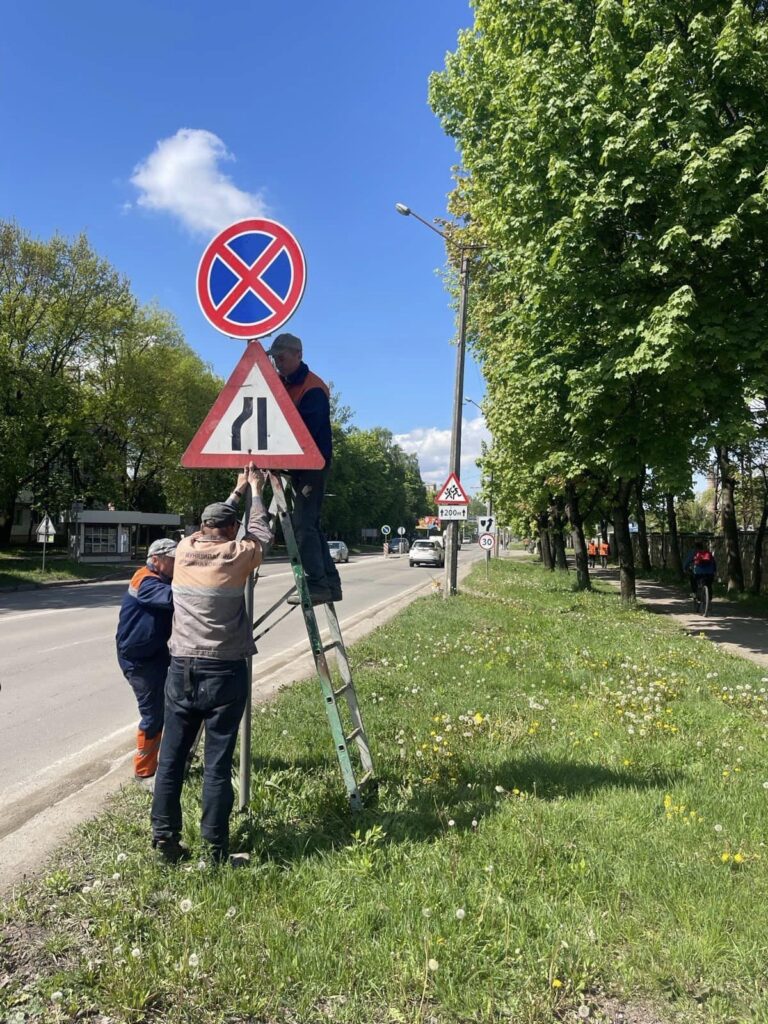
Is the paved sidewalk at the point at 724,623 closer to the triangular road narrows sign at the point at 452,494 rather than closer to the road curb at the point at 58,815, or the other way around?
the triangular road narrows sign at the point at 452,494

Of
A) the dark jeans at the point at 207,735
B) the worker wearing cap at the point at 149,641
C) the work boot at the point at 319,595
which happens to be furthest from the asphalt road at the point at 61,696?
the work boot at the point at 319,595

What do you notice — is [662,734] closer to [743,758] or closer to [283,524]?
[743,758]

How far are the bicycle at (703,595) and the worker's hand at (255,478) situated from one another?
15.3 m

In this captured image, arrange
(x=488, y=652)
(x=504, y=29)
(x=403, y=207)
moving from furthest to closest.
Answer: (x=403, y=207) < (x=504, y=29) < (x=488, y=652)

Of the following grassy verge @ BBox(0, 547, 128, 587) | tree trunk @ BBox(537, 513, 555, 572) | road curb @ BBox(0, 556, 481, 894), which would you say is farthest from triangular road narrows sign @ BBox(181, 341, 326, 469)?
tree trunk @ BBox(537, 513, 555, 572)

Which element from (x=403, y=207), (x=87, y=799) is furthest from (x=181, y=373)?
(x=87, y=799)

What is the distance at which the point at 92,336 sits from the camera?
32.8 m

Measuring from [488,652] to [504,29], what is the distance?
445 inches

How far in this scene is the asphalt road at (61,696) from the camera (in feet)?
16.5

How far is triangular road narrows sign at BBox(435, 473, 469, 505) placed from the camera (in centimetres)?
1812

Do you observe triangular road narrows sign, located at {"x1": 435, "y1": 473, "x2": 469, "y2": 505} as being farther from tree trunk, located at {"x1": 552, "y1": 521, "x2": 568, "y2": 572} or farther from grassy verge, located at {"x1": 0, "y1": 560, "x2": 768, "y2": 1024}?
tree trunk, located at {"x1": 552, "y1": 521, "x2": 568, "y2": 572}

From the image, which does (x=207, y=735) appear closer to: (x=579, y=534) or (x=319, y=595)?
(x=319, y=595)

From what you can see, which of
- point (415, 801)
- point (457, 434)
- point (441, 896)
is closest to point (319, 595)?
point (415, 801)

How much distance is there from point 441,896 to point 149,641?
8.18 feet
